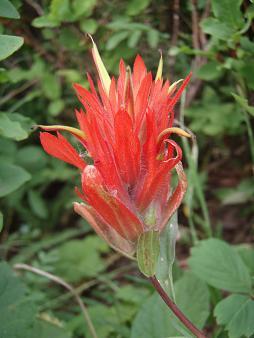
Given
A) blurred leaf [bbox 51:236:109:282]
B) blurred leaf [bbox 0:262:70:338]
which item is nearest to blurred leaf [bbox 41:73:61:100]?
blurred leaf [bbox 51:236:109:282]

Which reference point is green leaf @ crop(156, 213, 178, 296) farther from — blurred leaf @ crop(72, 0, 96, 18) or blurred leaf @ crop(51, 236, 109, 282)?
blurred leaf @ crop(51, 236, 109, 282)

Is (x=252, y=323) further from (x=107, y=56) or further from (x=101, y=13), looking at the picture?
(x=101, y=13)

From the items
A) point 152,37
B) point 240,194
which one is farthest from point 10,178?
point 240,194

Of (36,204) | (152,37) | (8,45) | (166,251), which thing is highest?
(8,45)

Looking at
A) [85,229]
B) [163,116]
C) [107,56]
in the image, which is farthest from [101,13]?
[163,116]

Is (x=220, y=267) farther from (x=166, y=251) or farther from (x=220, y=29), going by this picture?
(x=220, y=29)

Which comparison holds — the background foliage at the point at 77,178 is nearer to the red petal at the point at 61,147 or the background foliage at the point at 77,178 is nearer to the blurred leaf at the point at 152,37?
the blurred leaf at the point at 152,37
